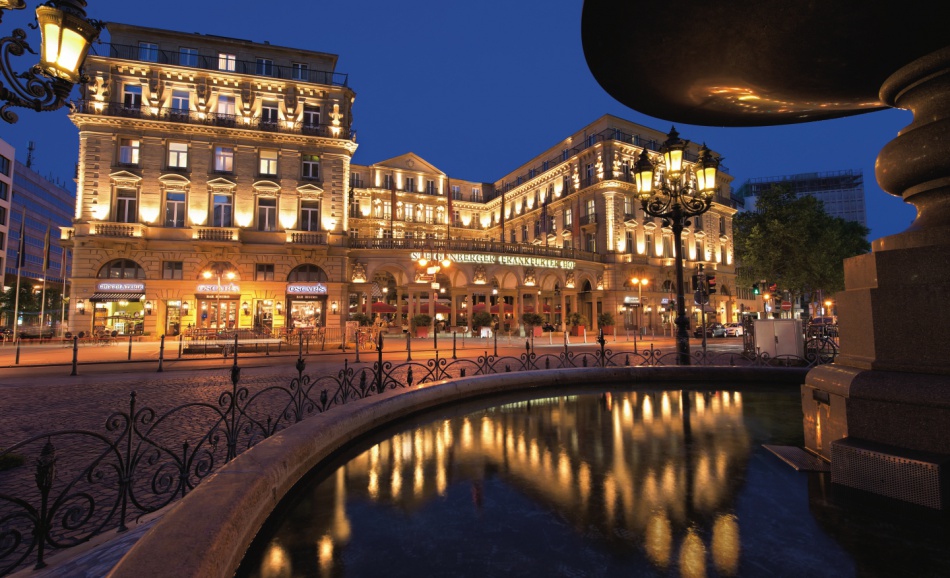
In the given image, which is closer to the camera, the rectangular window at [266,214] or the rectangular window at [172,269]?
the rectangular window at [172,269]

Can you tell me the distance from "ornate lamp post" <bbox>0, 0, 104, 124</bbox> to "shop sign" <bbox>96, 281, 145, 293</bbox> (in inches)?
1120

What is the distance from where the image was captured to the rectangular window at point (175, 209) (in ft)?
94.9

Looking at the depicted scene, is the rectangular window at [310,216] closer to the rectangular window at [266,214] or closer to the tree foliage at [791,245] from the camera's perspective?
the rectangular window at [266,214]

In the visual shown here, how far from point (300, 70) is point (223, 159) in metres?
9.17

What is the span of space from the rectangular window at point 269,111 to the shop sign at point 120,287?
46.9 ft

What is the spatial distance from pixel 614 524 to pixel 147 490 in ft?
14.0

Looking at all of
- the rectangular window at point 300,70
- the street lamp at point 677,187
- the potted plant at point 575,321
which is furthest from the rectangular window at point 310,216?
the street lamp at point 677,187

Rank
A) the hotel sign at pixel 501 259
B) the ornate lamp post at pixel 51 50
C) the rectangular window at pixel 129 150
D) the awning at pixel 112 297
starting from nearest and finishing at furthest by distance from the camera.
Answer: the ornate lamp post at pixel 51 50
the awning at pixel 112 297
the rectangular window at pixel 129 150
the hotel sign at pixel 501 259

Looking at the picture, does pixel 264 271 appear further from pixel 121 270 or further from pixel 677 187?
pixel 677 187

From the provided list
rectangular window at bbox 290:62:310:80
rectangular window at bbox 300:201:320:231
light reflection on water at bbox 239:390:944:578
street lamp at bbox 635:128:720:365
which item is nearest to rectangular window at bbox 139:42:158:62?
rectangular window at bbox 290:62:310:80

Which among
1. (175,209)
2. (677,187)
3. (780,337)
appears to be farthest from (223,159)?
(780,337)

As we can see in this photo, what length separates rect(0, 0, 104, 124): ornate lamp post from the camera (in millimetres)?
4422

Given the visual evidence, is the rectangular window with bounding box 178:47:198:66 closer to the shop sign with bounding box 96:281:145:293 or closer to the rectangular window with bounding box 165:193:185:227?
the rectangular window with bounding box 165:193:185:227

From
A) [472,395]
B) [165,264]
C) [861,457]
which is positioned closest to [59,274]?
[165,264]
